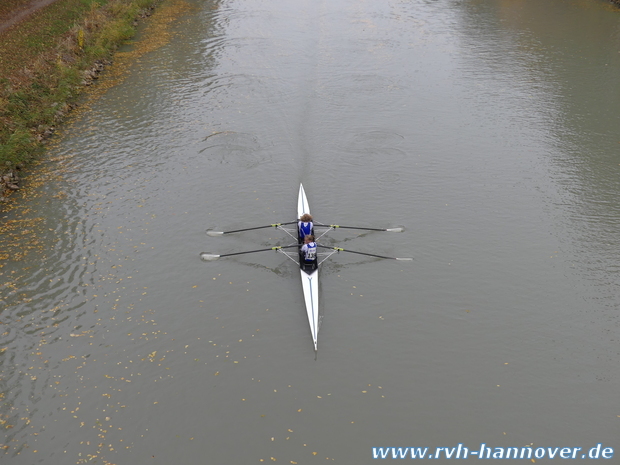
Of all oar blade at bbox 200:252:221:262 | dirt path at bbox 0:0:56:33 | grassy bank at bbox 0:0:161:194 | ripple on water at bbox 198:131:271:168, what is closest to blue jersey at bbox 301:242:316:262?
oar blade at bbox 200:252:221:262

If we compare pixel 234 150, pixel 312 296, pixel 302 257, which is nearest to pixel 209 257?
pixel 302 257

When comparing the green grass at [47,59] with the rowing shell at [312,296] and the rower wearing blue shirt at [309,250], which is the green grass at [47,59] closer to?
the rower wearing blue shirt at [309,250]

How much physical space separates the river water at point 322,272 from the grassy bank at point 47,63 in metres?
1.23

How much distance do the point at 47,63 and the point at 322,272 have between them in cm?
2033

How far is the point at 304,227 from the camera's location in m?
17.0

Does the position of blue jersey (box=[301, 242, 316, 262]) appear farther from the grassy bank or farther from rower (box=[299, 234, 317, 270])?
the grassy bank

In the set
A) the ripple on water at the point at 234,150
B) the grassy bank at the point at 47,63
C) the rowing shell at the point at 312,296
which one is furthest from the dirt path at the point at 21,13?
the rowing shell at the point at 312,296

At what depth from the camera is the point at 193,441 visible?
11672 millimetres

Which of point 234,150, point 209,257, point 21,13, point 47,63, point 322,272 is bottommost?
point 322,272

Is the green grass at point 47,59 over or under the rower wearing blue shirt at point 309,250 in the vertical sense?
over

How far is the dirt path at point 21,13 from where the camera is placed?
1240 inches

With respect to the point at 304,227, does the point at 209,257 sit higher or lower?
lower

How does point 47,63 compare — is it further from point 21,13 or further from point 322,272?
point 322,272

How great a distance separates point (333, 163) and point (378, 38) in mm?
17993
